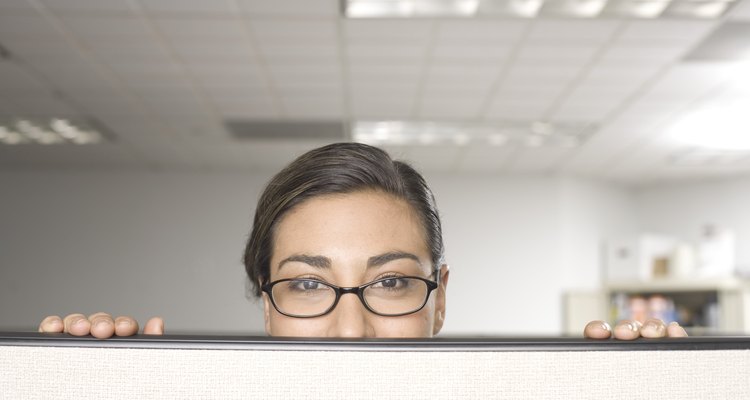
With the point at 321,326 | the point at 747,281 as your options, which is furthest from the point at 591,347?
the point at 747,281

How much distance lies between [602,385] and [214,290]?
9.03 metres

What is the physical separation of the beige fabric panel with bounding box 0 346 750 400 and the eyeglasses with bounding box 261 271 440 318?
0.61 m

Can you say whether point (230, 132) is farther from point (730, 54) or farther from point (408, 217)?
point (408, 217)

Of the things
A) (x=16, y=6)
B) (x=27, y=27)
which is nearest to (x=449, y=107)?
(x=27, y=27)

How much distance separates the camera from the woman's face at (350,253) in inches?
46.3

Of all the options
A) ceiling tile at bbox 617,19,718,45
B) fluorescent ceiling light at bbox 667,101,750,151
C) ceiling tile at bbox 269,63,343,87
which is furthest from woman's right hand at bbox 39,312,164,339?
fluorescent ceiling light at bbox 667,101,750,151

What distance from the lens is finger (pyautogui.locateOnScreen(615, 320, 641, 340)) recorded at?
0.81 m

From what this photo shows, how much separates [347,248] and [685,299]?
25.6ft

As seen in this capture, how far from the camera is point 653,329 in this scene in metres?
0.91

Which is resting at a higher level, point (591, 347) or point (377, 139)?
point (377, 139)

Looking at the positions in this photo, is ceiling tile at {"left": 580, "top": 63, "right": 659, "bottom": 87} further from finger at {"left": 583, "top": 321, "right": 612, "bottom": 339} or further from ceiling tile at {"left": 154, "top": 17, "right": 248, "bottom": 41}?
finger at {"left": 583, "top": 321, "right": 612, "bottom": 339}

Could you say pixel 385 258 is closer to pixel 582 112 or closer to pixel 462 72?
pixel 462 72

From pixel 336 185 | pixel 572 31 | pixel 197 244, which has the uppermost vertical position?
pixel 572 31

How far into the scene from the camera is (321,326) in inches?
46.3
